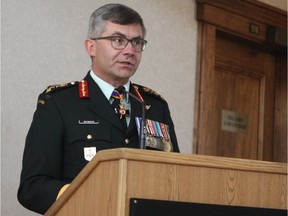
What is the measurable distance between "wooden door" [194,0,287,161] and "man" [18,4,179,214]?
1.98 m

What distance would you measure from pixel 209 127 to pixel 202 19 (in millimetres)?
719

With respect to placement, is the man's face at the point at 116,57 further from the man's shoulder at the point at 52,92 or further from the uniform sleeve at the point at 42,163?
the uniform sleeve at the point at 42,163

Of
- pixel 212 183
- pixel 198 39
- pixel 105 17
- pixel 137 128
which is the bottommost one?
pixel 212 183

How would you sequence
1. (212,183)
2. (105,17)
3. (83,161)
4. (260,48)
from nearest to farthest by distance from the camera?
(212,183)
(83,161)
(105,17)
(260,48)

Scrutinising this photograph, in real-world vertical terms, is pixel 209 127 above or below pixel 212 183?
above

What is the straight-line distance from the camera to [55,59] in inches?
157

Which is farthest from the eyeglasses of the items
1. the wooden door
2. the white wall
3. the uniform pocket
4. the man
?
the wooden door

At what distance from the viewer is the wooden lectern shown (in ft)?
6.57

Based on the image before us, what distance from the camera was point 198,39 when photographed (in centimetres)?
499

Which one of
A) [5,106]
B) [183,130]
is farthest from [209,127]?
[5,106]

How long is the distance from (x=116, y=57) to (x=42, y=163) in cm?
53

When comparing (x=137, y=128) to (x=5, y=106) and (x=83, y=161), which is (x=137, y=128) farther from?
(x=5, y=106)

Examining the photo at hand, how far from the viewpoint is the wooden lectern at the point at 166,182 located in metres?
2.00

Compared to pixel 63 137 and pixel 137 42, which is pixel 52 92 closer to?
pixel 63 137
